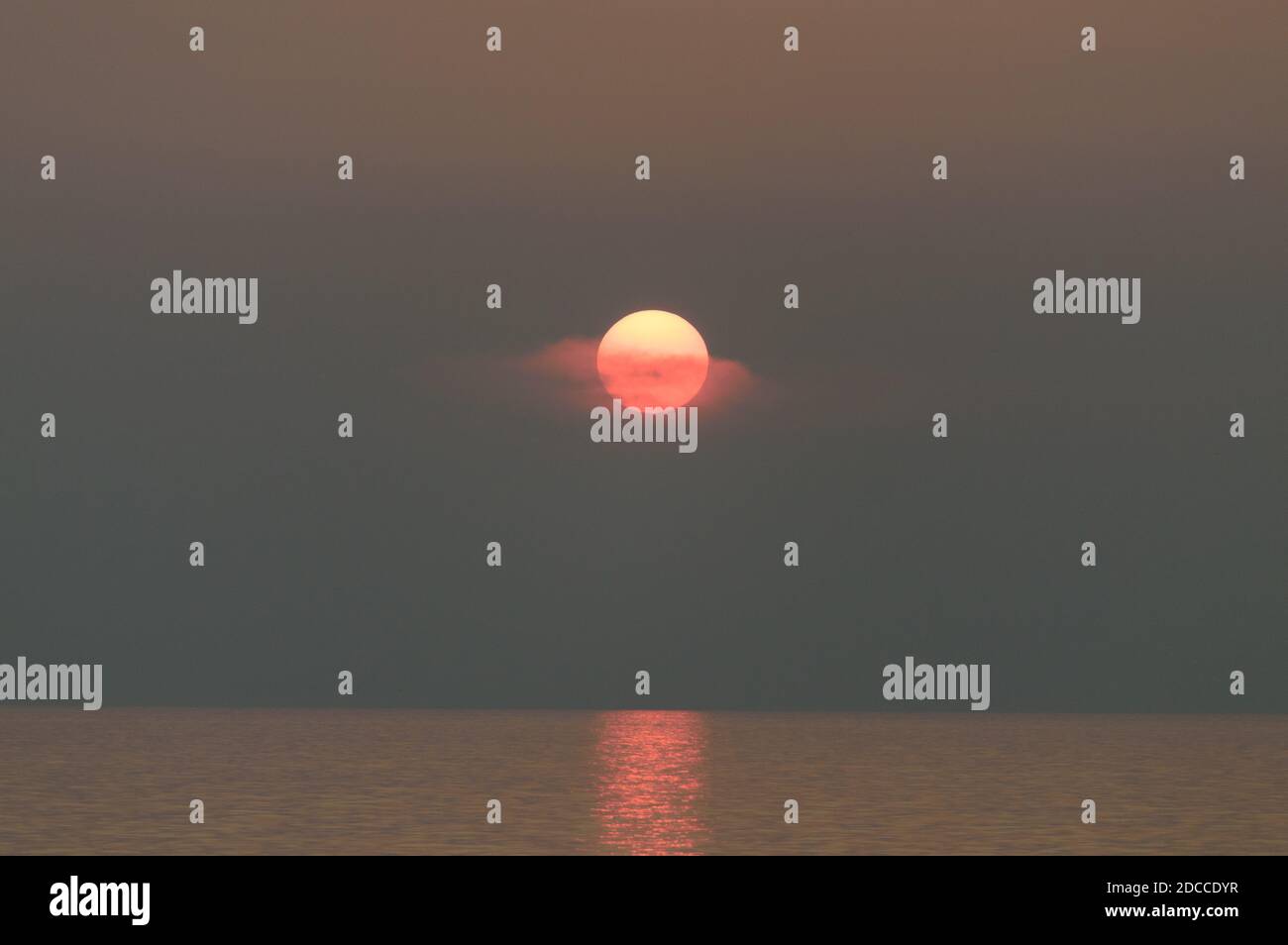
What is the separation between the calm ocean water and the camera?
5541 cm

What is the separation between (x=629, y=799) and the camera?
245 feet

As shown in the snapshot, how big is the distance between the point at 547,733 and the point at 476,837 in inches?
5312

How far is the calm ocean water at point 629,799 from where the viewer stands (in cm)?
5541

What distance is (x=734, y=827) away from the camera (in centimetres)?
6109
